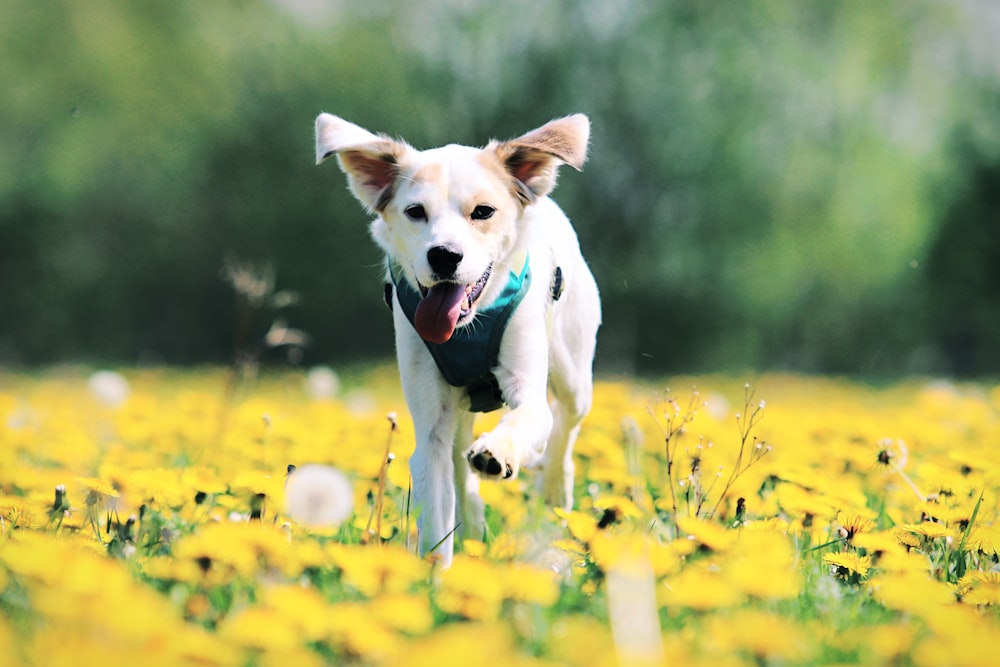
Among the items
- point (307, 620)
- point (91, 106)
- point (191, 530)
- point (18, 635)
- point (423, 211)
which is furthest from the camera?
point (91, 106)

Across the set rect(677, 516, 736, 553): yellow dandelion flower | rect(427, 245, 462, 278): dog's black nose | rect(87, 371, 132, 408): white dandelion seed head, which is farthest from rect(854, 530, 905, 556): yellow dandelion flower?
rect(87, 371, 132, 408): white dandelion seed head

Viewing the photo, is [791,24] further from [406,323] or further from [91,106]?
[406,323]

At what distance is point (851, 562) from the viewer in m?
2.63

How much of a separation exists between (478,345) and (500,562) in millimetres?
952

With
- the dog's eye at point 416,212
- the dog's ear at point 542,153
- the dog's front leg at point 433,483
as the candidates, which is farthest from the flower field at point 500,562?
the dog's ear at point 542,153

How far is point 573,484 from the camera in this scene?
176 inches

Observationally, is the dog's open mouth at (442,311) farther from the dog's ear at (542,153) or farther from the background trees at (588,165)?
the background trees at (588,165)

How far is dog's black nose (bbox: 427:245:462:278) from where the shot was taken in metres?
3.39

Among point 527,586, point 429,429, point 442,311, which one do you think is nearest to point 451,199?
point 442,311

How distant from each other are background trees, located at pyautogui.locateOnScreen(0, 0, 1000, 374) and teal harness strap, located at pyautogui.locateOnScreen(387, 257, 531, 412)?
13.7 metres

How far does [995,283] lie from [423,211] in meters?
19.0

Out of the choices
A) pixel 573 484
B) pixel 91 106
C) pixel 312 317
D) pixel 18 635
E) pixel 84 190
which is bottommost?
pixel 18 635

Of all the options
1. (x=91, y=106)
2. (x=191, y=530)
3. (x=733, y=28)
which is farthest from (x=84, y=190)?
(x=191, y=530)

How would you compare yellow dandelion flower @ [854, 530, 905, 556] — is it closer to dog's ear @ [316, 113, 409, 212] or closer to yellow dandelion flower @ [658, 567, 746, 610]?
yellow dandelion flower @ [658, 567, 746, 610]
